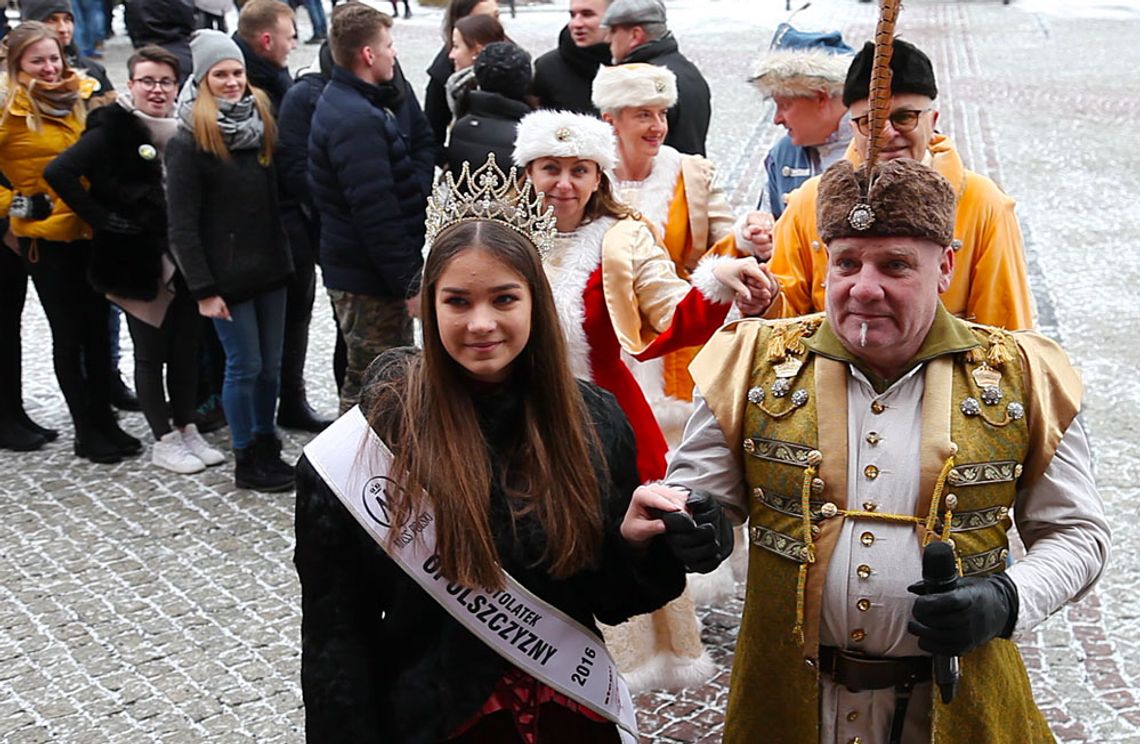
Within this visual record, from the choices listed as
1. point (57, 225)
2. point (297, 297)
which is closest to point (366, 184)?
point (297, 297)

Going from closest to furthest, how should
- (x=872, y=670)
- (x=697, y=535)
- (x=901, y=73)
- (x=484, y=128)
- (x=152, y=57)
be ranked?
(x=697, y=535)
(x=872, y=670)
(x=901, y=73)
(x=484, y=128)
(x=152, y=57)

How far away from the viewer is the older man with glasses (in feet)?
12.4

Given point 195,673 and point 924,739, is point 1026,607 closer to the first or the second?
point 924,739

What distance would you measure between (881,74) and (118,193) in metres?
4.83

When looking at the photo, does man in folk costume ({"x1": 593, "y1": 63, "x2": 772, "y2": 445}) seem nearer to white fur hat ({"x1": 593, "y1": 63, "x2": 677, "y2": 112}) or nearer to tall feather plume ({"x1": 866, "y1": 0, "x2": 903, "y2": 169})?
white fur hat ({"x1": 593, "y1": 63, "x2": 677, "y2": 112})

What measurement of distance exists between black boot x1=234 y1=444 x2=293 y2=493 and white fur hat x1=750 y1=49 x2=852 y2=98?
3111 millimetres

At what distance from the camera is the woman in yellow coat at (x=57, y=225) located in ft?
21.8

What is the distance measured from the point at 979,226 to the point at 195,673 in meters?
3.13

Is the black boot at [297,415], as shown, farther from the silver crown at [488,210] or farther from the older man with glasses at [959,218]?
the silver crown at [488,210]

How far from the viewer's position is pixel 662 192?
5184 millimetres

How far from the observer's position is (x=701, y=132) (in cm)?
661

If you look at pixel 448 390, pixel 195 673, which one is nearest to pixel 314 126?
pixel 195 673

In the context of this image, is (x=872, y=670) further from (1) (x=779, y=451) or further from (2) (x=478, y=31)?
(2) (x=478, y=31)

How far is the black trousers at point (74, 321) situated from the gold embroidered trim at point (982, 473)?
17.4ft
